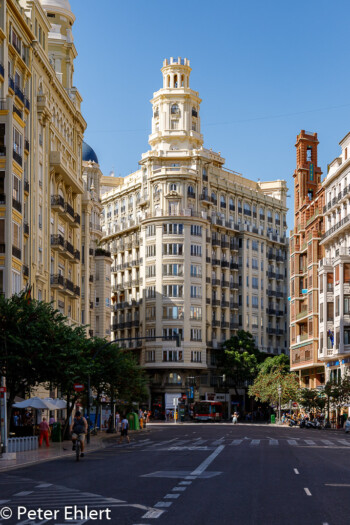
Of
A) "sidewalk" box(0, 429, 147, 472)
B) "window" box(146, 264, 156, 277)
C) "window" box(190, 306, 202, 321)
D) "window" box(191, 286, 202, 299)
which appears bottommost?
"sidewalk" box(0, 429, 147, 472)

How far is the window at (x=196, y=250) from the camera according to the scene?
114 metres

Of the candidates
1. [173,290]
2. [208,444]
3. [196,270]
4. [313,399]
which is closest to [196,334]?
[173,290]

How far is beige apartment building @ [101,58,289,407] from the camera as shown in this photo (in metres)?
112

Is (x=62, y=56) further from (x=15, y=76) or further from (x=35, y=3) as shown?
(x=15, y=76)

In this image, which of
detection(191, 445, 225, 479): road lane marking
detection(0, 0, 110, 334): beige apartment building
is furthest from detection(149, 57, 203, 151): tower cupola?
detection(191, 445, 225, 479): road lane marking

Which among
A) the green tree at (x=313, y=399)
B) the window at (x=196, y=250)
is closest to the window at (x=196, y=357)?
the window at (x=196, y=250)

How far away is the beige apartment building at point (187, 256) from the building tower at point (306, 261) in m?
12.3

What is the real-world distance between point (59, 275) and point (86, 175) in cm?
3421

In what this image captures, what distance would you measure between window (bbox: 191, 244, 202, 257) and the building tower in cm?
1218

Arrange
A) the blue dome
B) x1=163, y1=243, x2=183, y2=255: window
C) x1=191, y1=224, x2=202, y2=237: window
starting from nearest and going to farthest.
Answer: the blue dome
x1=163, y1=243, x2=183, y2=255: window
x1=191, y1=224, x2=202, y2=237: window

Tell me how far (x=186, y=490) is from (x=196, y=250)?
9498 cm

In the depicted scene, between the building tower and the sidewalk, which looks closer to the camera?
the sidewalk

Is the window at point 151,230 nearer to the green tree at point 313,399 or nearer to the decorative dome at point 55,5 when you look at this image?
the green tree at point 313,399

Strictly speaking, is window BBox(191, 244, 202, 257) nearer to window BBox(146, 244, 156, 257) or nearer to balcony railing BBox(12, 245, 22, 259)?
window BBox(146, 244, 156, 257)
